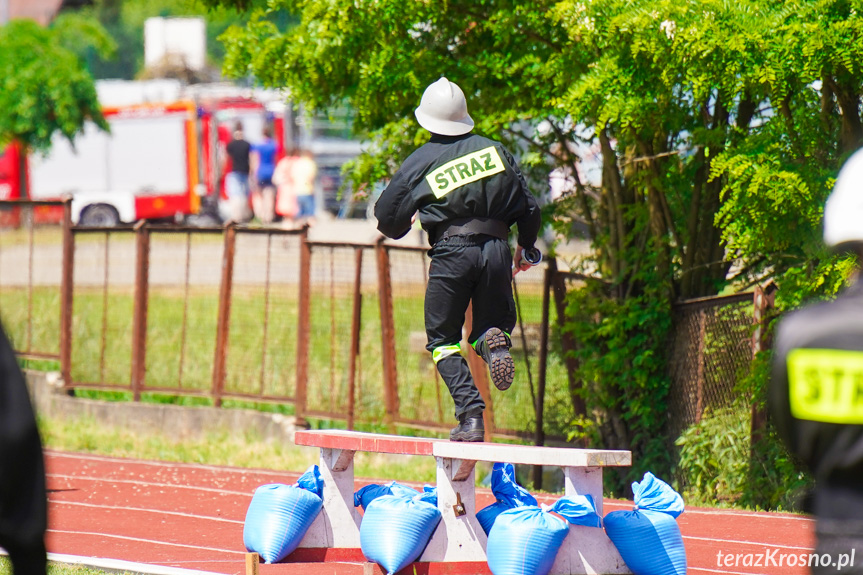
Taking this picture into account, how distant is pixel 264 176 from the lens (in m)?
24.3

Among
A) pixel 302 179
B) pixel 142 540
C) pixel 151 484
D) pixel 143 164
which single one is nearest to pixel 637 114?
pixel 142 540

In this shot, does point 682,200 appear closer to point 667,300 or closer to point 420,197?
point 667,300

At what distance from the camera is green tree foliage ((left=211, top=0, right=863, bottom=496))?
7.00 m

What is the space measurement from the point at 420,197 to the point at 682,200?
13.1ft

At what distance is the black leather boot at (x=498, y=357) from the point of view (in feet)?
19.1

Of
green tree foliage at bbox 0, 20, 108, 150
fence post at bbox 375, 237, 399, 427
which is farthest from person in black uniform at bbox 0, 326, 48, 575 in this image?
green tree foliage at bbox 0, 20, 108, 150

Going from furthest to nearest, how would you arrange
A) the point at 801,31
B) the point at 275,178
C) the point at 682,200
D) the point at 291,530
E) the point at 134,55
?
the point at 134,55
the point at 275,178
the point at 682,200
the point at 801,31
the point at 291,530

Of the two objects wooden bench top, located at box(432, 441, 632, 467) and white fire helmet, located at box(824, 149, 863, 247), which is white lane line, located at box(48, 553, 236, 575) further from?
white fire helmet, located at box(824, 149, 863, 247)

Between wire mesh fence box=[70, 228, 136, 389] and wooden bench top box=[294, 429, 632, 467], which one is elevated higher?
wire mesh fence box=[70, 228, 136, 389]

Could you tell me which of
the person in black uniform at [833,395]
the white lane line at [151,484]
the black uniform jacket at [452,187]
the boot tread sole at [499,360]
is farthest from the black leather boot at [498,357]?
the white lane line at [151,484]

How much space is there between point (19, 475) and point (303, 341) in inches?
351

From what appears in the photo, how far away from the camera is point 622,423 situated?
31.7ft

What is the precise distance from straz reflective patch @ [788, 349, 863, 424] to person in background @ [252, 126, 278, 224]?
21.6 metres

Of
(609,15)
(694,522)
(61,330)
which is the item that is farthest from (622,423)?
(61,330)
